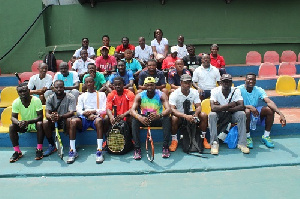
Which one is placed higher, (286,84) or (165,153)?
(286,84)

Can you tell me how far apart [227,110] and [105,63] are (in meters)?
3.59

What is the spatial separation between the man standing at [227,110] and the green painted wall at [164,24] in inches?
→ 172

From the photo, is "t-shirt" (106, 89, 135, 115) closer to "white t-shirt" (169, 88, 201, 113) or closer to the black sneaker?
"white t-shirt" (169, 88, 201, 113)

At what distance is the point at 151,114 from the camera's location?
502 centimetres

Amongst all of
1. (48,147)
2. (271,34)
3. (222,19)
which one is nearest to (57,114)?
(48,147)

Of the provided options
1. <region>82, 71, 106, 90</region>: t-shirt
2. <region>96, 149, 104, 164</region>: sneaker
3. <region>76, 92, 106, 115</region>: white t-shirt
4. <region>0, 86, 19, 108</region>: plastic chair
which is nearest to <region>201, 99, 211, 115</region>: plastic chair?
<region>76, 92, 106, 115</region>: white t-shirt

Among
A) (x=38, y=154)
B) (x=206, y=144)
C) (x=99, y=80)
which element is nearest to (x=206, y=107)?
(x=206, y=144)

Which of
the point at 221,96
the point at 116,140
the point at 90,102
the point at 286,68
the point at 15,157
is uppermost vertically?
the point at 286,68

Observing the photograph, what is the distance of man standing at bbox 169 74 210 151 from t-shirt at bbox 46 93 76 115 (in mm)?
1836

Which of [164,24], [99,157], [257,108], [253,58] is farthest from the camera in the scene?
[164,24]

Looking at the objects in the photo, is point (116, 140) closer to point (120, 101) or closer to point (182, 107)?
point (120, 101)

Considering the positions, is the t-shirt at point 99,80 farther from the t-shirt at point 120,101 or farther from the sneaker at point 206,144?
the sneaker at point 206,144

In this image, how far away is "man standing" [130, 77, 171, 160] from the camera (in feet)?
16.5

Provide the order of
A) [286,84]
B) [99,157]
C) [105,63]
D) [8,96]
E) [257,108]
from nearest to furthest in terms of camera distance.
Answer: [99,157] → [257,108] → [8,96] → [286,84] → [105,63]
